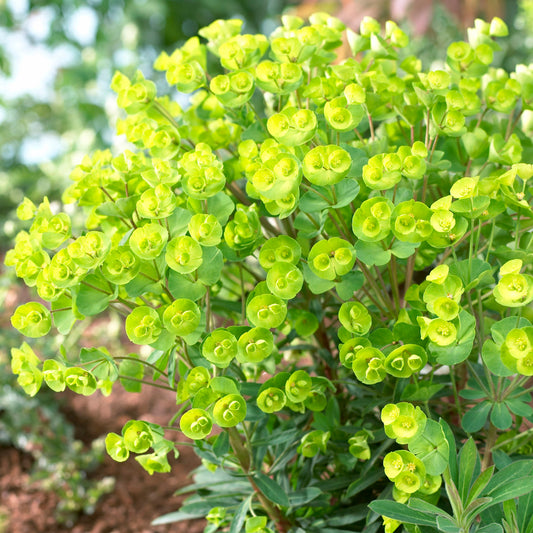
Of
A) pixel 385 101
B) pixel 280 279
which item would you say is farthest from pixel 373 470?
pixel 385 101

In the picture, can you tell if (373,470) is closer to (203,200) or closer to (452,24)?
(203,200)

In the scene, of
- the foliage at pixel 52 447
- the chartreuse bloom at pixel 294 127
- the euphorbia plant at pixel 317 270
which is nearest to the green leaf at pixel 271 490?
the euphorbia plant at pixel 317 270

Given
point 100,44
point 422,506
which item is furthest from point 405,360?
point 100,44

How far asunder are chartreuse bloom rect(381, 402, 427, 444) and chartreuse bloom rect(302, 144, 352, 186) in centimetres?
23

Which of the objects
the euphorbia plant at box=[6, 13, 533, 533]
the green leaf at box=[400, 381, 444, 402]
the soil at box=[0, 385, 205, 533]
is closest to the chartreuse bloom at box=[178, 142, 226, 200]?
the euphorbia plant at box=[6, 13, 533, 533]

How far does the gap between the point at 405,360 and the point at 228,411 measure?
19cm

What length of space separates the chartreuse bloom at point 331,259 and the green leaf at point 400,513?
245 millimetres

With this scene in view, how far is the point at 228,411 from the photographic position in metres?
0.62

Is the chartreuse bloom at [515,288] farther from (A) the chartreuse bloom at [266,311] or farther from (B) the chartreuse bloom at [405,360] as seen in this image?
(A) the chartreuse bloom at [266,311]

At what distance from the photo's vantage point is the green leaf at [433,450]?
0.59 meters

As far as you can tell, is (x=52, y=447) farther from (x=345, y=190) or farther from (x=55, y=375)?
(x=345, y=190)

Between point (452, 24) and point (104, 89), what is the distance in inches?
91.3

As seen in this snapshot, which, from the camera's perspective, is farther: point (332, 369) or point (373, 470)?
point (332, 369)

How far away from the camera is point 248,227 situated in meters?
0.66
